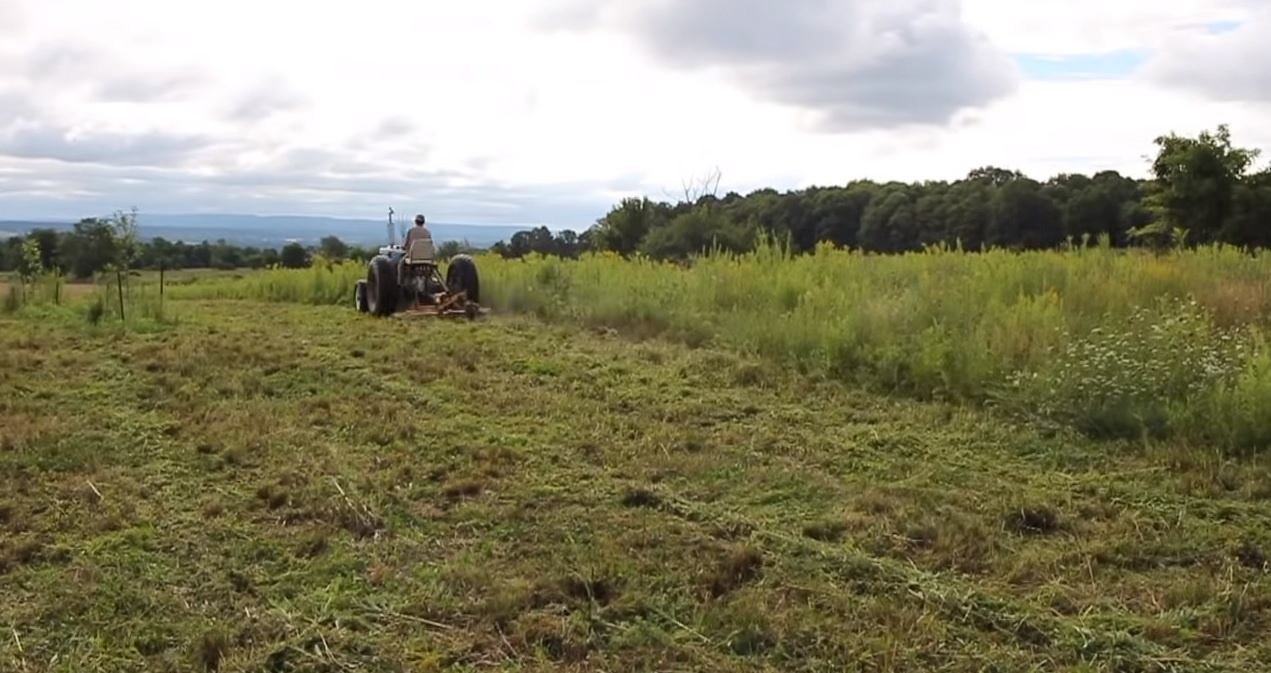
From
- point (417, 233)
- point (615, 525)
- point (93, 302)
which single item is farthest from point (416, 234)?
point (615, 525)

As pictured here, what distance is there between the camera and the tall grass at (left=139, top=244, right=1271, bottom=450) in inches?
199

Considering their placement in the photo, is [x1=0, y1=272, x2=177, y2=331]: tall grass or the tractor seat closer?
[x1=0, y1=272, x2=177, y2=331]: tall grass

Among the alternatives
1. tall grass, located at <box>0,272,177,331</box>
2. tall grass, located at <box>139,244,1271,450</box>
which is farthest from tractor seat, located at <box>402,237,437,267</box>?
tall grass, located at <box>0,272,177,331</box>

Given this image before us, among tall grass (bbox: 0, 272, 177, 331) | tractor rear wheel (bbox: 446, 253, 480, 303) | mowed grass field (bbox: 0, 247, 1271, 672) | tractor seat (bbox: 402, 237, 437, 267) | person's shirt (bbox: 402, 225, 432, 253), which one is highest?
person's shirt (bbox: 402, 225, 432, 253)

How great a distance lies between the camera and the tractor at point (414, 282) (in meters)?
12.0

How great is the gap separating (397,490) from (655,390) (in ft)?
8.01

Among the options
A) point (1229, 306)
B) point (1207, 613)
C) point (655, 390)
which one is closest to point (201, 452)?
point (655, 390)

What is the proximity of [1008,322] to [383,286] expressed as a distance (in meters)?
7.57

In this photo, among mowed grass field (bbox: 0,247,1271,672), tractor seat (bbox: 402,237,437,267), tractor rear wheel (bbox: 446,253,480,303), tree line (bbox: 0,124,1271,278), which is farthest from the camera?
tree line (bbox: 0,124,1271,278)

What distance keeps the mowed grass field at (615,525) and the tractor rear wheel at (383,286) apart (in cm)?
501

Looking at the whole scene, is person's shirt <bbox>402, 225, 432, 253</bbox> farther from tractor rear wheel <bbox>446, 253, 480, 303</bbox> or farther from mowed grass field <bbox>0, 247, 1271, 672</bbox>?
mowed grass field <bbox>0, 247, 1271, 672</bbox>

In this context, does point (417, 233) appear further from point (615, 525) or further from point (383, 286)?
point (615, 525)

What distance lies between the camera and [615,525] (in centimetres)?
374

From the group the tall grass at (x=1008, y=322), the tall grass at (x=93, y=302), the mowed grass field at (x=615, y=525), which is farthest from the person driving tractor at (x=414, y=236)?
the mowed grass field at (x=615, y=525)
